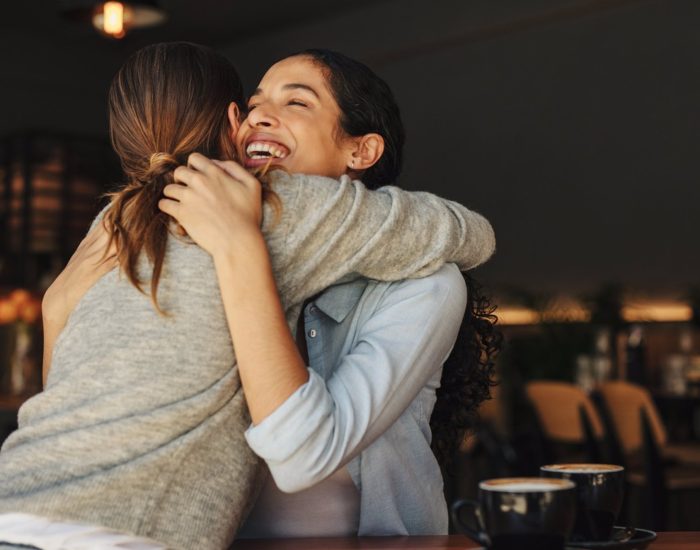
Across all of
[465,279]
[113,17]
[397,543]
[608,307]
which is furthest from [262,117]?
[608,307]

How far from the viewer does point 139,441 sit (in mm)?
1115

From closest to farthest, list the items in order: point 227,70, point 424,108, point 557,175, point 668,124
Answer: point 227,70 < point 668,124 < point 557,175 < point 424,108

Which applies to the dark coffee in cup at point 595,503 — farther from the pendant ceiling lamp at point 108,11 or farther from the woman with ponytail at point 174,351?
the pendant ceiling lamp at point 108,11

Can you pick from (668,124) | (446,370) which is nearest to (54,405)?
(446,370)

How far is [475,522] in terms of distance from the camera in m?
1.00

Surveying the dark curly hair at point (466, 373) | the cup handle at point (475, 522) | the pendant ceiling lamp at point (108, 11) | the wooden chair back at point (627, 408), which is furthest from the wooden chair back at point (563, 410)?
the cup handle at point (475, 522)

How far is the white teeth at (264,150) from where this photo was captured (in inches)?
59.2

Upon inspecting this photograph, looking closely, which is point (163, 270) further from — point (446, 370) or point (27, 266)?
point (27, 266)

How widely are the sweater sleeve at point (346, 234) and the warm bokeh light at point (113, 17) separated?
3516 mm

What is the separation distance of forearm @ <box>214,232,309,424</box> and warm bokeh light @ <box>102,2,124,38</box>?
3.64 meters

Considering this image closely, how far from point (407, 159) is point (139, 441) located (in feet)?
26.1

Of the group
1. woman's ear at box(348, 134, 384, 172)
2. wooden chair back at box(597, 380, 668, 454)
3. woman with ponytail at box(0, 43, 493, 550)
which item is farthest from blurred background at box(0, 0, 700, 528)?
woman with ponytail at box(0, 43, 493, 550)

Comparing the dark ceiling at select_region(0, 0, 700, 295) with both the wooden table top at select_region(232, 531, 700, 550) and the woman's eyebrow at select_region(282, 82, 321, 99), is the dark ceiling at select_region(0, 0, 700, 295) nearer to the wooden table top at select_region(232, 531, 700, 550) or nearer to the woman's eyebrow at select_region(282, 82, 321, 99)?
the woman's eyebrow at select_region(282, 82, 321, 99)

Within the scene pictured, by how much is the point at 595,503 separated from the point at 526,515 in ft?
0.57
